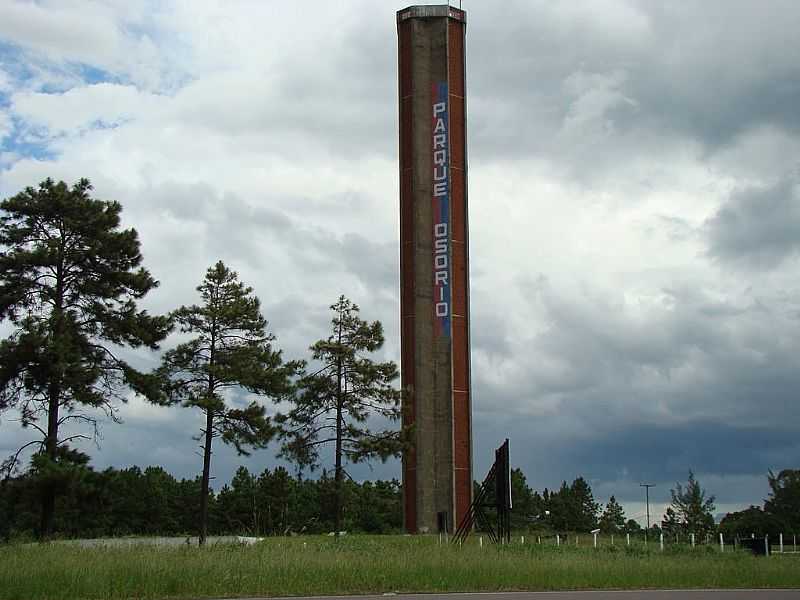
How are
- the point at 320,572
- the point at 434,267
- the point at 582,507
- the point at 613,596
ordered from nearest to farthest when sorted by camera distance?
1. the point at 613,596
2. the point at 320,572
3. the point at 434,267
4. the point at 582,507

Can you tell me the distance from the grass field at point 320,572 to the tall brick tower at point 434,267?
27828mm

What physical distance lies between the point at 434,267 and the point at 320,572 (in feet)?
120

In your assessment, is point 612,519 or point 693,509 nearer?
point 693,509

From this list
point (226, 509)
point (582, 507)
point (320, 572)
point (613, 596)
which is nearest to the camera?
point (613, 596)

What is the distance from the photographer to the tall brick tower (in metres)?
55.3

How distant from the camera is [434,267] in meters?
56.9

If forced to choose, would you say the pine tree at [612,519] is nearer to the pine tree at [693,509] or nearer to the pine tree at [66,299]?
the pine tree at [693,509]

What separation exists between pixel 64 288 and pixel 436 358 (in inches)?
907

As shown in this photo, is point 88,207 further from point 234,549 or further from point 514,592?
point 514,592

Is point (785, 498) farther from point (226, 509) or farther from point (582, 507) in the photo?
point (226, 509)

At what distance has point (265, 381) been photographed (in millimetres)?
45156

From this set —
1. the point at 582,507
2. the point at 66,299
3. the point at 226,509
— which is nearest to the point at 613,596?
the point at 66,299

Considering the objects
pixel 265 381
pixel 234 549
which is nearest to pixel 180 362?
pixel 265 381

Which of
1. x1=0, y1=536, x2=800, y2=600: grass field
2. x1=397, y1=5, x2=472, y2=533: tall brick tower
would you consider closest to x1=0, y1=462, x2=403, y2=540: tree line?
x1=397, y1=5, x2=472, y2=533: tall brick tower
